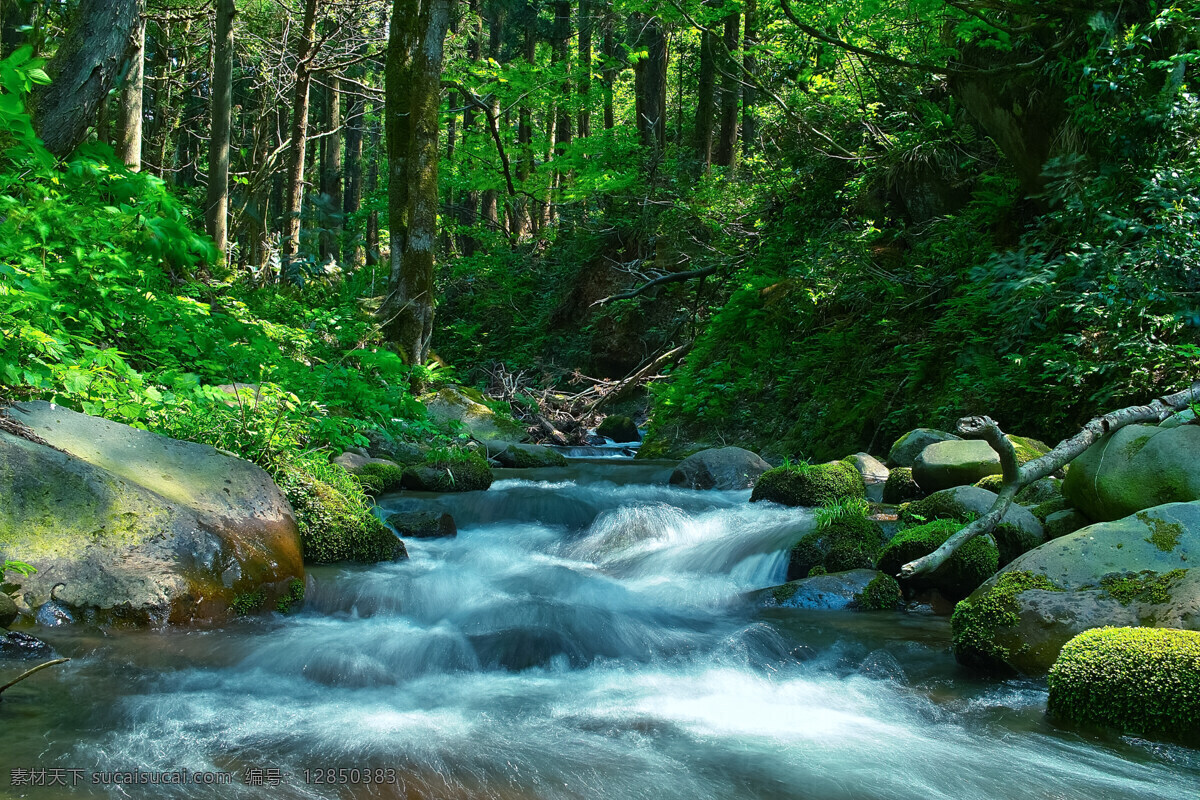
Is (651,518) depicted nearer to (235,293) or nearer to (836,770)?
(836,770)

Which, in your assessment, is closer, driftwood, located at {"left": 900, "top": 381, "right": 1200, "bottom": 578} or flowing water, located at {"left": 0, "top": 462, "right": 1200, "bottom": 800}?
flowing water, located at {"left": 0, "top": 462, "right": 1200, "bottom": 800}

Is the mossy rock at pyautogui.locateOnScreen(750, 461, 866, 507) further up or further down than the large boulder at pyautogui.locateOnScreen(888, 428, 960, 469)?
further down

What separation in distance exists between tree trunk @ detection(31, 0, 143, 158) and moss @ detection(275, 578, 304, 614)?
15.5 ft

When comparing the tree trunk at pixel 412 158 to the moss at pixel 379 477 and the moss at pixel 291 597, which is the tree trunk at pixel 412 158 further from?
the moss at pixel 291 597

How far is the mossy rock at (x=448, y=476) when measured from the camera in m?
9.67

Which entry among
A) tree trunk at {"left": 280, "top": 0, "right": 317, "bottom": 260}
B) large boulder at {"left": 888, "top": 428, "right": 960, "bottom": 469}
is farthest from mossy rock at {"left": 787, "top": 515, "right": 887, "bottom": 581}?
tree trunk at {"left": 280, "top": 0, "right": 317, "bottom": 260}

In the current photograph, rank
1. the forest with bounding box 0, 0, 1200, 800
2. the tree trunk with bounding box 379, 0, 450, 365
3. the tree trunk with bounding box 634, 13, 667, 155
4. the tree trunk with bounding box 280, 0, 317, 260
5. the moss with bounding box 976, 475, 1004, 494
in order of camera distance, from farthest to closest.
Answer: the tree trunk with bounding box 634, 13, 667, 155, the tree trunk with bounding box 280, 0, 317, 260, the tree trunk with bounding box 379, 0, 450, 365, the moss with bounding box 976, 475, 1004, 494, the forest with bounding box 0, 0, 1200, 800

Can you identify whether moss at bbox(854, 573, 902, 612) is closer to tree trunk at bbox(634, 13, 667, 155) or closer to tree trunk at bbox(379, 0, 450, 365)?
tree trunk at bbox(379, 0, 450, 365)

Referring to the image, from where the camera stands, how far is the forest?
12.7ft

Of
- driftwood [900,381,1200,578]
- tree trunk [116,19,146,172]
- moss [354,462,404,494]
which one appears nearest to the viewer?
driftwood [900,381,1200,578]

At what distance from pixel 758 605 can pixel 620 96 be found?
32.3 m

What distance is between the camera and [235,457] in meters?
5.97

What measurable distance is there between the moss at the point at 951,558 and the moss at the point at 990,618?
906mm

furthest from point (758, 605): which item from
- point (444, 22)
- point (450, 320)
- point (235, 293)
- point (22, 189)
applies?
point (450, 320)
